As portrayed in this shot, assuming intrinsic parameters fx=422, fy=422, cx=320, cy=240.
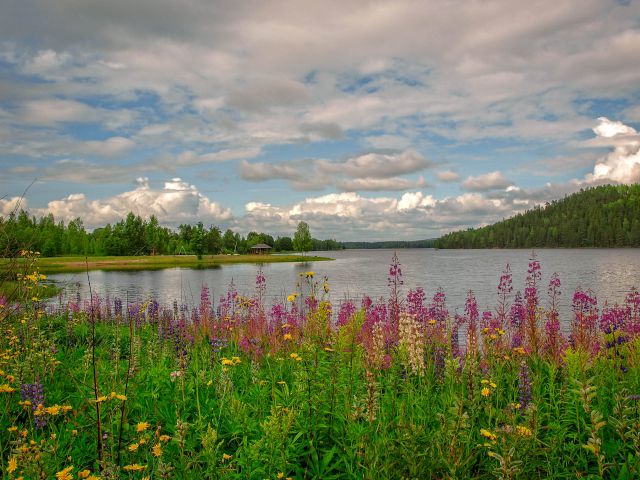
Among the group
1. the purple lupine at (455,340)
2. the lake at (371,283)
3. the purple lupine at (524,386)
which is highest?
the purple lupine at (524,386)

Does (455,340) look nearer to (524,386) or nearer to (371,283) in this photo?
(524,386)

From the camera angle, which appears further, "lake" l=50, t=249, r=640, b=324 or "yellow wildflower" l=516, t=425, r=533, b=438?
"lake" l=50, t=249, r=640, b=324

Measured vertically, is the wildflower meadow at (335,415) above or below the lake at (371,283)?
above

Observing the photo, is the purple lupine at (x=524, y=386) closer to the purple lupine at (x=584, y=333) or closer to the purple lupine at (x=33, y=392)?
the purple lupine at (x=584, y=333)

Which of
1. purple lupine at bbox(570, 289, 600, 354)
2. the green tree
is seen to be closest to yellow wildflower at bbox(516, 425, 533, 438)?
purple lupine at bbox(570, 289, 600, 354)

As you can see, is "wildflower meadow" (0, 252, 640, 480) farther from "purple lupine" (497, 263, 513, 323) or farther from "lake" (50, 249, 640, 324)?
"lake" (50, 249, 640, 324)

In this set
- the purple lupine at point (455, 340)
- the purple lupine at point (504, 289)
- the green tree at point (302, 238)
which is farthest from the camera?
the green tree at point (302, 238)

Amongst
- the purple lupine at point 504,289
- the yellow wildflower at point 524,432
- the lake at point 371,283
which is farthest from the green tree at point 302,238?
the yellow wildflower at point 524,432

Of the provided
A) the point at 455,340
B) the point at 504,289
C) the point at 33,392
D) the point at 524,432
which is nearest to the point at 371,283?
the point at 504,289

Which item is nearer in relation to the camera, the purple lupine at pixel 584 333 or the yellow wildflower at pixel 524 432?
the yellow wildflower at pixel 524 432

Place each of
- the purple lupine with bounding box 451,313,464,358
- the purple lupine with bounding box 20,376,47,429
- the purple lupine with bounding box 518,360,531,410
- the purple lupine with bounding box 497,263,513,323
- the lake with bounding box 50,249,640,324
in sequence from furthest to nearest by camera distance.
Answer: the lake with bounding box 50,249,640,324 → the purple lupine with bounding box 497,263,513,323 → the purple lupine with bounding box 451,313,464,358 → the purple lupine with bounding box 518,360,531,410 → the purple lupine with bounding box 20,376,47,429

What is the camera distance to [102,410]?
14.9 feet

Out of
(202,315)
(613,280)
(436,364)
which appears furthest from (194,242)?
(436,364)

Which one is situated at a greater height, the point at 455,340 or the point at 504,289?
the point at 504,289
